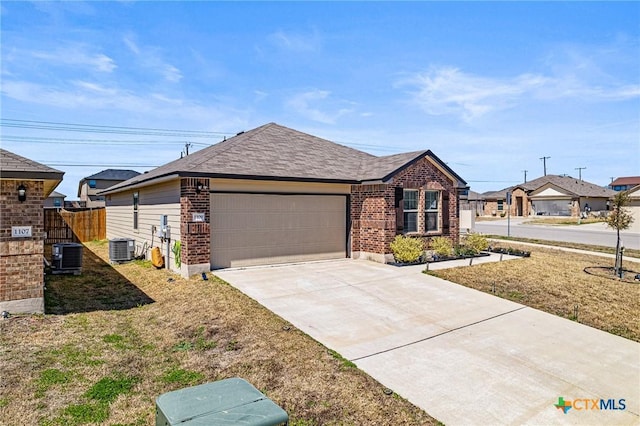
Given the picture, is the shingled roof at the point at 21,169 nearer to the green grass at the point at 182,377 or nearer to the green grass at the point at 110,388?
the green grass at the point at 110,388

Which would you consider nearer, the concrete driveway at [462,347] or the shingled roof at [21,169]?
the concrete driveway at [462,347]

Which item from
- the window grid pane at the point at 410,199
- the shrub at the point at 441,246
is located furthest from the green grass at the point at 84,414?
the shrub at the point at 441,246

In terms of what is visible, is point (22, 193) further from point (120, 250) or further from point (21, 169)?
point (120, 250)

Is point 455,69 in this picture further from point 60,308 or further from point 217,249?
point 60,308

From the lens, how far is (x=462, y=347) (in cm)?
594

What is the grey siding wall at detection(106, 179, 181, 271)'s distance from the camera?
36.2 feet

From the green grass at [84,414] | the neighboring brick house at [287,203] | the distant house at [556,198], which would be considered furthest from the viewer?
the distant house at [556,198]

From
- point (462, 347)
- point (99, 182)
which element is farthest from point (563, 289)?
point (99, 182)

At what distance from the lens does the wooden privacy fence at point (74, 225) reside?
1986cm

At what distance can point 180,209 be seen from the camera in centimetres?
1036

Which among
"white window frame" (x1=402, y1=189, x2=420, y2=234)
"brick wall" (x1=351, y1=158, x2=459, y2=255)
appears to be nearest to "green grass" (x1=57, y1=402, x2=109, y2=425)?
"brick wall" (x1=351, y1=158, x2=459, y2=255)

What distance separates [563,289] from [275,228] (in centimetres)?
837

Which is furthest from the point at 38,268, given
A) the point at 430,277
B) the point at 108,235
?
the point at 108,235

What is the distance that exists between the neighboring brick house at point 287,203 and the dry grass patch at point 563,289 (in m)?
2.76
